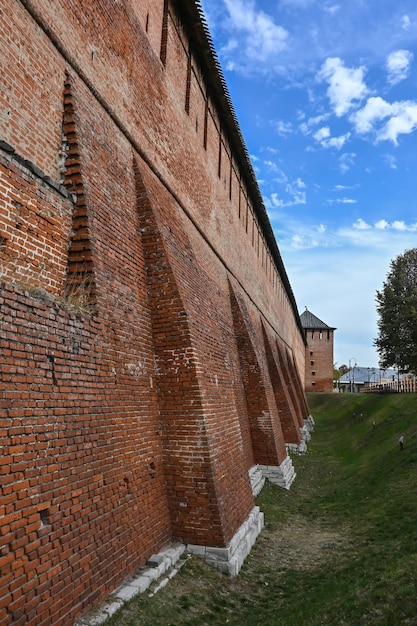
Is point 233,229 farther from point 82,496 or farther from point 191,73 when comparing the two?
point 82,496

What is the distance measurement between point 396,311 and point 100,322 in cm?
3015

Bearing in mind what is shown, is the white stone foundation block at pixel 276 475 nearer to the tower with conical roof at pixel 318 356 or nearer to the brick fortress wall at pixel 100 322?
the brick fortress wall at pixel 100 322

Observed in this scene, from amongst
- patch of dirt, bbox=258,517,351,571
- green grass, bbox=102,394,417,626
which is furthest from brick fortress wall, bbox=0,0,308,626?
patch of dirt, bbox=258,517,351,571

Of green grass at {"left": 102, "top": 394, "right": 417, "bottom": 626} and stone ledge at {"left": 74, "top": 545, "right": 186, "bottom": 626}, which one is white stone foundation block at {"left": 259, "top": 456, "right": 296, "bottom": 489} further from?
stone ledge at {"left": 74, "top": 545, "right": 186, "bottom": 626}

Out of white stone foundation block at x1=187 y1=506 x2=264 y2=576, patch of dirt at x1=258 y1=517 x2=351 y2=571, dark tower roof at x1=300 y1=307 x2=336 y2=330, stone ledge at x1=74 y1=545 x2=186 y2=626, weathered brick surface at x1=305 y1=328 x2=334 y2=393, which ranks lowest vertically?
patch of dirt at x1=258 y1=517 x2=351 y2=571

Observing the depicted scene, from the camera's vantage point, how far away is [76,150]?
16.8 ft

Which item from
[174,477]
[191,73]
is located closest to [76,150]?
[174,477]

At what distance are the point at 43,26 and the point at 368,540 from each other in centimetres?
893

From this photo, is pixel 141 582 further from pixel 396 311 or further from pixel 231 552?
pixel 396 311

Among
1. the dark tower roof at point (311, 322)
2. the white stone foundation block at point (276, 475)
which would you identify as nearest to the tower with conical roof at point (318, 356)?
the dark tower roof at point (311, 322)

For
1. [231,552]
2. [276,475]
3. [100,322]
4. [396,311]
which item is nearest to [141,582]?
[231,552]

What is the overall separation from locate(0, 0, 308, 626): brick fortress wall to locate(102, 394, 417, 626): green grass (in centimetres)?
61

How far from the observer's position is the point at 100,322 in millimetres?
4934

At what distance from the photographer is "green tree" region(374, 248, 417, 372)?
29.8 m
